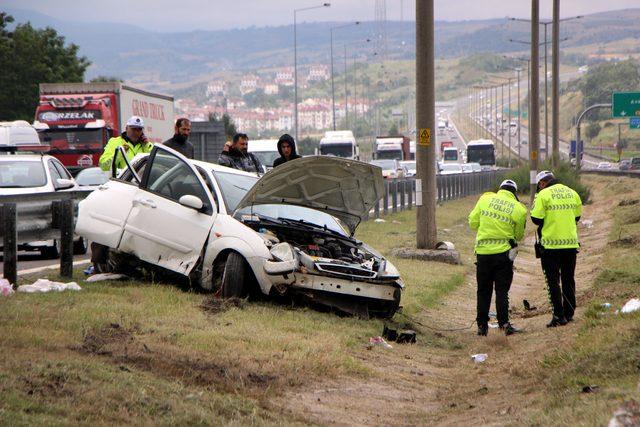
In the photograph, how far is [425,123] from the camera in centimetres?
2038

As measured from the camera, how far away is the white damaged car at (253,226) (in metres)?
11.9

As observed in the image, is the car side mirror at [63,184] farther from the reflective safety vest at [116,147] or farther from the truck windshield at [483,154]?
the truck windshield at [483,154]

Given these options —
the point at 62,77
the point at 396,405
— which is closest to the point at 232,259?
the point at 396,405

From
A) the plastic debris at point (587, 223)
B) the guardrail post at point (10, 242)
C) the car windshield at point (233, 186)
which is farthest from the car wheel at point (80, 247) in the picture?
the plastic debris at point (587, 223)

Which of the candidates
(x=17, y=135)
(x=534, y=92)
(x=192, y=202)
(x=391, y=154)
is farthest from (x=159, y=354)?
(x=391, y=154)

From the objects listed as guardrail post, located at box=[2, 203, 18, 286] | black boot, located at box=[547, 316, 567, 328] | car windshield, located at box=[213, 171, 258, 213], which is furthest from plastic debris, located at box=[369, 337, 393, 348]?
guardrail post, located at box=[2, 203, 18, 286]

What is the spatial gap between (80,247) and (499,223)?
27.8 feet

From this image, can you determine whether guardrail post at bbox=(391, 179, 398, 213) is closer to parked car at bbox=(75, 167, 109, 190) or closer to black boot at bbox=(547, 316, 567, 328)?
parked car at bbox=(75, 167, 109, 190)

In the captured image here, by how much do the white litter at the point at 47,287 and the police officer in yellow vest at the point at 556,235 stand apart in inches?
205

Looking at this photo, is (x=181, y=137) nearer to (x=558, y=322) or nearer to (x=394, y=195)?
(x=558, y=322)

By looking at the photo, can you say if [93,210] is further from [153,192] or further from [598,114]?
[598,114]

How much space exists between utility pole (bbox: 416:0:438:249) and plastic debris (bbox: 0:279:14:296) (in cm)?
1024

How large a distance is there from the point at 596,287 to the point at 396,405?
763 centimetres

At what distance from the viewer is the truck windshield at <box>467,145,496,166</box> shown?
3423 inches
